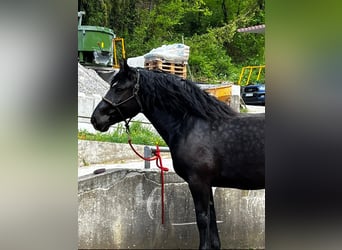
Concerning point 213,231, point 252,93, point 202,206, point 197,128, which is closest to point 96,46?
point 197,128

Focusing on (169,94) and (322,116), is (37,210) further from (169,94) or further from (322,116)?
(169,94)

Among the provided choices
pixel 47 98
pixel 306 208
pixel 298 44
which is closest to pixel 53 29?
pixel 47 98

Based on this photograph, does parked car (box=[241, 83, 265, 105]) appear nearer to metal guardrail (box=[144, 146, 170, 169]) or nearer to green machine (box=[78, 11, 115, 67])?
metal guardrail (box=[144, 146, 170, 169])

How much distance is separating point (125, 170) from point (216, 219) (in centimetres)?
50

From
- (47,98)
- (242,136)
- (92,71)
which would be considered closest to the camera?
(47,98)

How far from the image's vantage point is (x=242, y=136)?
5.51ft

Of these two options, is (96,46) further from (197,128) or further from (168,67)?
(197,128)

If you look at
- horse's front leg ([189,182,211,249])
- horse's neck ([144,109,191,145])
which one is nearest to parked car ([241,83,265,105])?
horse's neck ([144,109,191,145])

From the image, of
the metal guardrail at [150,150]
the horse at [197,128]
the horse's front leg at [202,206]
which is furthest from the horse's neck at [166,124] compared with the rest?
the horse's front leg at [202,206]

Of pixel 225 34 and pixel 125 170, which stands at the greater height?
pixel 225 34

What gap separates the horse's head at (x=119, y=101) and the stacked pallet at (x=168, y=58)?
0.39 ft

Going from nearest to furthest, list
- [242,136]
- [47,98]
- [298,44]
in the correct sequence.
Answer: [298,44] → [47,98] → [242,136]

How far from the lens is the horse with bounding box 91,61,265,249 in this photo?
1.68 m

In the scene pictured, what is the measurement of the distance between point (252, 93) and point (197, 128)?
0.28 meters
